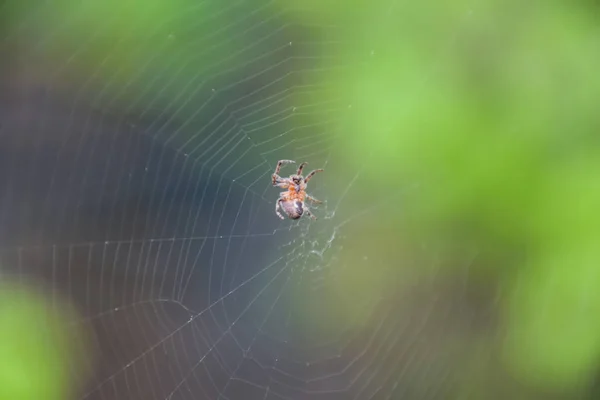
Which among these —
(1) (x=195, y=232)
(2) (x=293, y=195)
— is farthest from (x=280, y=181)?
(1) (x=195, y=232)

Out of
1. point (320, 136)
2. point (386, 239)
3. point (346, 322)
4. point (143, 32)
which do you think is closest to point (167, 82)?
point (143, 32)

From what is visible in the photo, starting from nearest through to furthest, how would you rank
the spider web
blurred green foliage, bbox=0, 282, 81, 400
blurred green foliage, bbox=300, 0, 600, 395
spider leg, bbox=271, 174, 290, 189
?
1. blurred green foliage, bbox=0, 282, 81, 400
2. blurred green foliage, bbox=300, 0, 600, 395
3. the spider web
4. spider leg, bbox=271, 174, 290, 189

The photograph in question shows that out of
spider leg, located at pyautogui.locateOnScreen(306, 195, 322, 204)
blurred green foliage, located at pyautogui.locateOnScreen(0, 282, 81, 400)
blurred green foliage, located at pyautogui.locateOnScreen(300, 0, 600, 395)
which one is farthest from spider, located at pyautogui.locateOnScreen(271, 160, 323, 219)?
blurred green foliage, located at pyautogui.locateOnScreen(0, 282, 81, 400)

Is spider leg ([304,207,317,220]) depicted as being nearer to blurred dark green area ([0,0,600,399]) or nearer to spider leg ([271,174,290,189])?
spider leg ([271,174,290,189])

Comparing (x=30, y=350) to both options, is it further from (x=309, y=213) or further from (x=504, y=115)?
(x=504, y=115)

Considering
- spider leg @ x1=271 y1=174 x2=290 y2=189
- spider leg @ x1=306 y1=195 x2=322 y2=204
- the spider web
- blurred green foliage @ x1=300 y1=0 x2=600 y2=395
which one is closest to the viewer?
blurred green foliage @ x1=300 y1=0 x2=600 y2=395

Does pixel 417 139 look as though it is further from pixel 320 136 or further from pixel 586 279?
pixel 586 279
